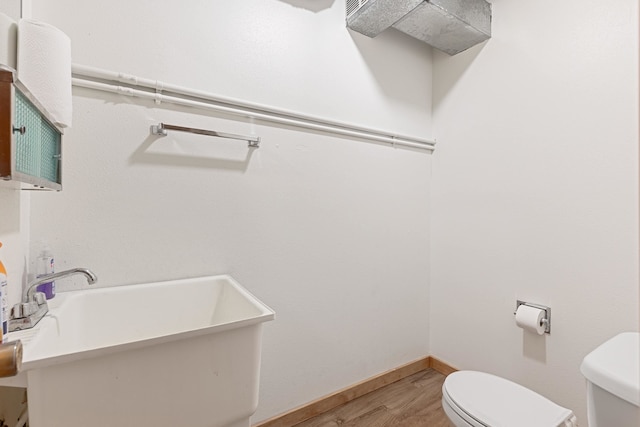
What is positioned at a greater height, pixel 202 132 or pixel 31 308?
pixel 202 132

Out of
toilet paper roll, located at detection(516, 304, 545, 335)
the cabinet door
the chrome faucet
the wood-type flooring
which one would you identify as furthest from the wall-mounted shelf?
toilet paper roll, located at detection(516, 304, 545, 335)

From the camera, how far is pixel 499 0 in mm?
1735

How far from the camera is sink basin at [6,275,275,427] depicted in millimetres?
643

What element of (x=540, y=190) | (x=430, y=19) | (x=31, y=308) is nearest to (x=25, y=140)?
(x=31, y=308)

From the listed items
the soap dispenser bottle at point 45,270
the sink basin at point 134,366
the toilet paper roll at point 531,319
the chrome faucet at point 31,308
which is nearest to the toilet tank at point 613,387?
the toilet paper roll at point 531,319

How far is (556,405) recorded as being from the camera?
106 cm

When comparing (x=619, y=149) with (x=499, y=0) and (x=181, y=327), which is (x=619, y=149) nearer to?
(x=499, y=0)

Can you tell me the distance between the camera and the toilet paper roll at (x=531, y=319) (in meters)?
1.47

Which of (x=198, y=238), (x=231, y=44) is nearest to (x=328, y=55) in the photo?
(x=231, y=44)

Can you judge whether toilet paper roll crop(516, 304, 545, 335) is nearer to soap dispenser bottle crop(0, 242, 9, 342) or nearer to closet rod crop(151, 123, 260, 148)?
closet rod crop(151, 123, 260, 148)

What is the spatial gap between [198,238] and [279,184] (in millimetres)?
464

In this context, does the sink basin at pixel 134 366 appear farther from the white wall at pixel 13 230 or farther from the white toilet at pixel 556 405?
the white toilet at pixel 556 405

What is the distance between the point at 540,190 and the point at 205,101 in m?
1.73

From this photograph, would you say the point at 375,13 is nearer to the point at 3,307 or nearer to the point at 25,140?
the point at 25,140
